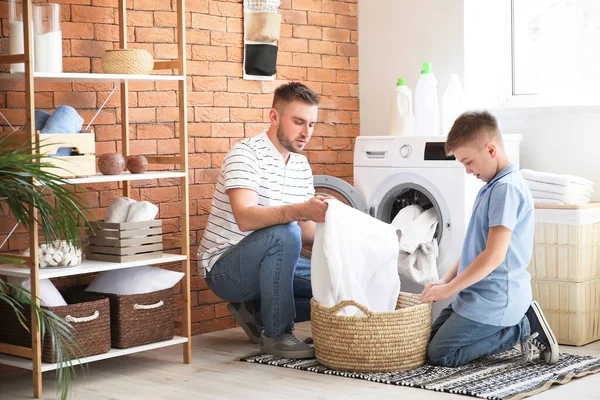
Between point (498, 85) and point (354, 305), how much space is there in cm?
184

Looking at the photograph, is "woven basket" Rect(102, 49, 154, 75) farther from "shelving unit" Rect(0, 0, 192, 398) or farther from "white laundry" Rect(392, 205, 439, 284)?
"white laundry" Rect(392, 205, 439, 284)

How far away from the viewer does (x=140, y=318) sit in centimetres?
317

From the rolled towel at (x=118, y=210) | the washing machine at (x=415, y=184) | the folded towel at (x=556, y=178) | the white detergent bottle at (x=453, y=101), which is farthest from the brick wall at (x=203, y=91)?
the folded towel at (x=556, y=178)

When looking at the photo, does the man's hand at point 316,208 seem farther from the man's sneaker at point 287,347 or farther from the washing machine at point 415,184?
the washing machine at point 415,184

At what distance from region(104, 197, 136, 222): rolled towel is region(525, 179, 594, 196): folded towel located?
5.48 feet

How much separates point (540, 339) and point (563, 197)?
0.68 m

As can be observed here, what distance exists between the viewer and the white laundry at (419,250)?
3.75 meters

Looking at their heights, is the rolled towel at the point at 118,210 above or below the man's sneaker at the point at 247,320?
above

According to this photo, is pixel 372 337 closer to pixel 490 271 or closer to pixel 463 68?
pixel 490 271

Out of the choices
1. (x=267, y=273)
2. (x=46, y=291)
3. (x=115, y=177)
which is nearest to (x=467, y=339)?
(x=267, y=273)

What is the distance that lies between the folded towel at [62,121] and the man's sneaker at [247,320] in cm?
102

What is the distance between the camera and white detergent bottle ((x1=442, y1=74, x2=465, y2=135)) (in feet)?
13.1

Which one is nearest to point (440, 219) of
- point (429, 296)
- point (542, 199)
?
point (542, 199)

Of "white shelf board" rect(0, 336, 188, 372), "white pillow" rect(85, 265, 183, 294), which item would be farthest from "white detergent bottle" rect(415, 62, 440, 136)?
"white shelf board" rect(0, 336, 188, 372)
